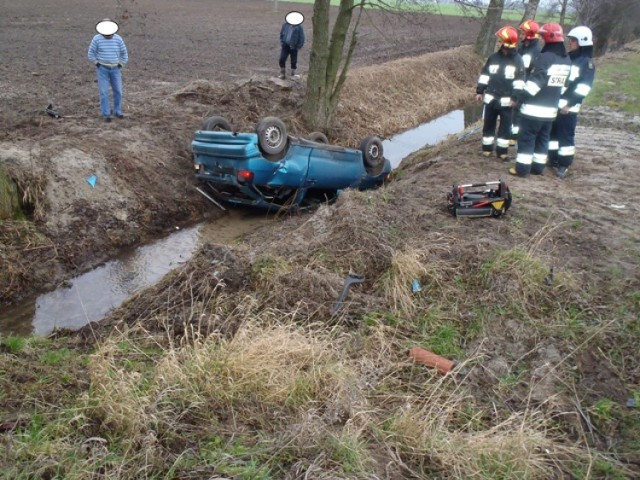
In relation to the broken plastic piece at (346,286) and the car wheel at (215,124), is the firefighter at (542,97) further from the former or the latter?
the car wheel at (215,124)

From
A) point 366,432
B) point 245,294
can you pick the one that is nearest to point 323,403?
point 366,432

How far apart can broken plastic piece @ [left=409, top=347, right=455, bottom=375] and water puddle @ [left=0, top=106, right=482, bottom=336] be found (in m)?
3.23

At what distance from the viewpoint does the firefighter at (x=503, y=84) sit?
751cm

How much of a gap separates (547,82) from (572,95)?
2.51 feet

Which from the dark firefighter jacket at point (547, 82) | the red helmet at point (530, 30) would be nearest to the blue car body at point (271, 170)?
the dark firefighter jacket at point (547, 82)

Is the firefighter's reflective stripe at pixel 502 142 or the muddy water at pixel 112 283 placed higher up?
the firefighter's reflective stripe at pixel 502 142

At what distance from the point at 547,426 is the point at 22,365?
3.41m

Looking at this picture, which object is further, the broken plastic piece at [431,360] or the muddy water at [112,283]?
the muddy water at [112,283]

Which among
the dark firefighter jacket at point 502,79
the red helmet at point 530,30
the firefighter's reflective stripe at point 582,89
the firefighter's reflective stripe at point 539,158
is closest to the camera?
the firefighter's reflective stripe at point 582,89

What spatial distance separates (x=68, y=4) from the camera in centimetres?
2617

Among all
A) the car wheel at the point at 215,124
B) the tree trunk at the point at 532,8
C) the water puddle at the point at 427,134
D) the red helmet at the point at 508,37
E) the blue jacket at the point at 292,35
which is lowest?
the water puddle at the point at 427,134

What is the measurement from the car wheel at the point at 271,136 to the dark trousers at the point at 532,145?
9.38 feet

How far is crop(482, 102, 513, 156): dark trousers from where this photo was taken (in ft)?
26.1

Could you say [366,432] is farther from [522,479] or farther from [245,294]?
[245,294]
